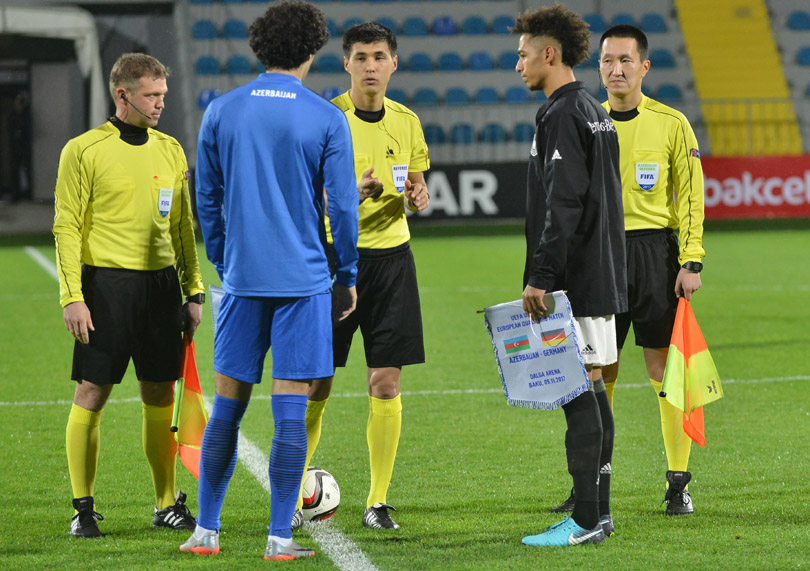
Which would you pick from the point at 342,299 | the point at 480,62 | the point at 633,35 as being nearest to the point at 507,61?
the point at 480,62

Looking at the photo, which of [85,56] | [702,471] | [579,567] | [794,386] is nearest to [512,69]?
[85,56]

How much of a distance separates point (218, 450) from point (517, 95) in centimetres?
1994

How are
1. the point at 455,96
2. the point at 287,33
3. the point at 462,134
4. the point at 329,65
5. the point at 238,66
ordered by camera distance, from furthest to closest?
the point at 455,96, the point at 238,66, the point at 329,65, the point at 462,134, the point at 287,33

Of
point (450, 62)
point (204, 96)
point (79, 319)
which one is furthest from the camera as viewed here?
point (450, 62)

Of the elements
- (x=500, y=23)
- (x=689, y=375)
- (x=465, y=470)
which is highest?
(x=500, y=23)

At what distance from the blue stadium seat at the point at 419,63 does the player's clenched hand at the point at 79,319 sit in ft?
64.0

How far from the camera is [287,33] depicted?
142 inches

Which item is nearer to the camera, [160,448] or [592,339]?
[592,339]

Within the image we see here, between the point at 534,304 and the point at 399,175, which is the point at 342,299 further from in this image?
the point at 399,175

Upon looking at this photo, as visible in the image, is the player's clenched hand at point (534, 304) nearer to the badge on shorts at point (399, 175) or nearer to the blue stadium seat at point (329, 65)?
the badge on shorts at point (399, 175)

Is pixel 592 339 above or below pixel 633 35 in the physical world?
below

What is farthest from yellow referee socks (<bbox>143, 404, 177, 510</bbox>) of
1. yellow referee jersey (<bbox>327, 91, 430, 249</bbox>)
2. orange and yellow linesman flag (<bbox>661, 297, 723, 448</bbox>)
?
orange and yellow linesman flag (<bbox>661, 297, 723, 448</bbox>)

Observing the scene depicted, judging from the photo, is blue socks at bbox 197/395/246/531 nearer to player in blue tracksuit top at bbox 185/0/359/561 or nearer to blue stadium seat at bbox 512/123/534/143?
player in blue tracksuit top at bbox 185/0/359/561

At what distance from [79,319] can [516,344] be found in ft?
5.32
